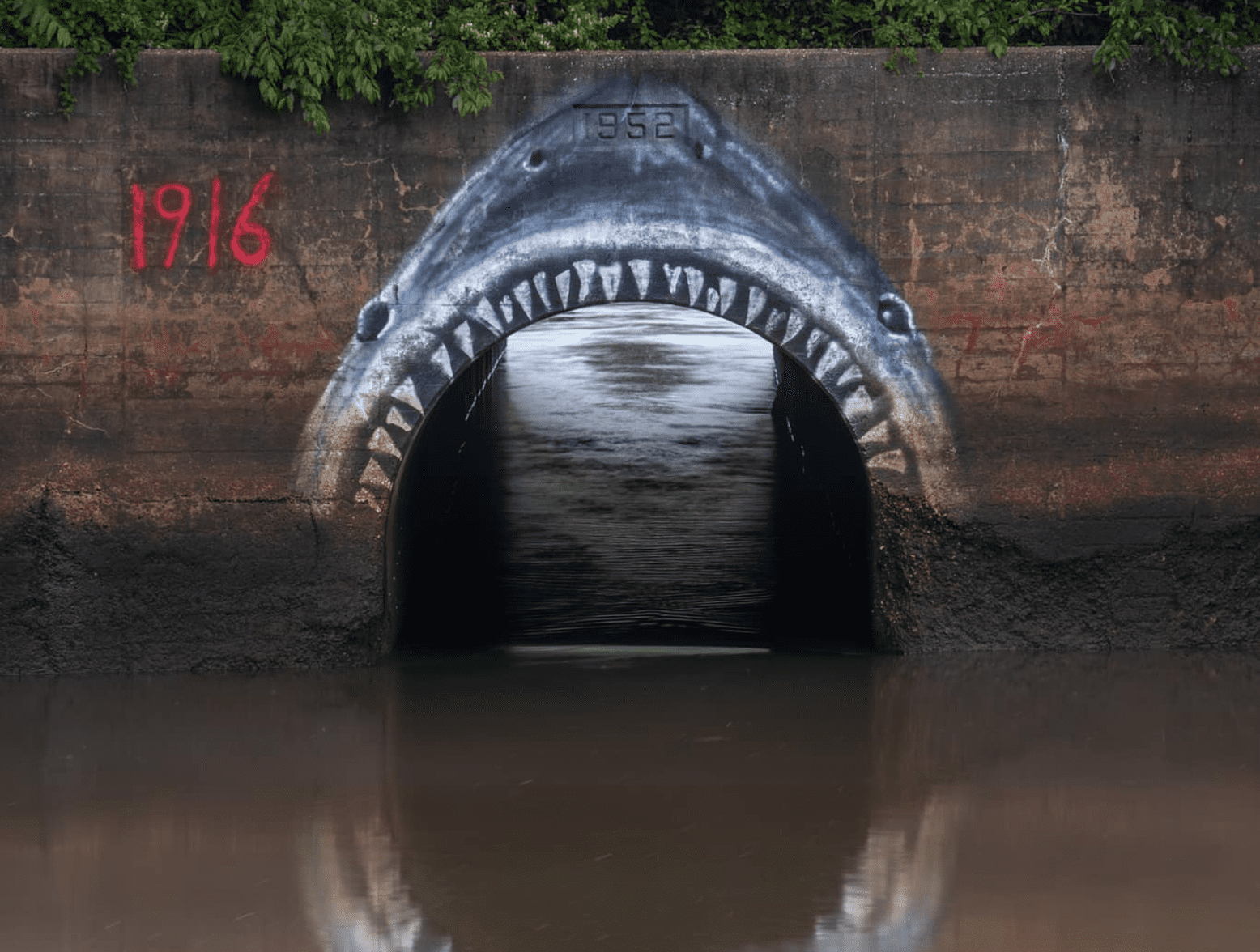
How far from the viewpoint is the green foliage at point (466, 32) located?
7426 mm

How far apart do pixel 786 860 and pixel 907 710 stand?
1993 millimetres

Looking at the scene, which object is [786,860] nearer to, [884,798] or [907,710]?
[884,798]

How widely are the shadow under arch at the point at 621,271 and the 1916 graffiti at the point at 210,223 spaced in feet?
2.08

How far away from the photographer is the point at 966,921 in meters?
4.84

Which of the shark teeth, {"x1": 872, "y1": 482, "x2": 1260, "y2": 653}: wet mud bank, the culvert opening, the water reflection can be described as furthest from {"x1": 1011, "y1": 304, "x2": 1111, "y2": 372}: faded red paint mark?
the water reflection

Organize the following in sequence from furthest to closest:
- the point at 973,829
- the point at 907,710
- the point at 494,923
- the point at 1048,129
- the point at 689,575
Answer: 1. the point at 689,575
2. the point at 1048,129
3. the point at 907,710
4. the point at 973,829
5. the point at 494,923

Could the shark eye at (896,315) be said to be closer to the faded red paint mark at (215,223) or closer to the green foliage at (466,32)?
the green foliage at (466,32)

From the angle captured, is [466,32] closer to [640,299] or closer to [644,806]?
[640,299]

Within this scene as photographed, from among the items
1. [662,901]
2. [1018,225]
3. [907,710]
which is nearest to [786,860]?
[662,901]

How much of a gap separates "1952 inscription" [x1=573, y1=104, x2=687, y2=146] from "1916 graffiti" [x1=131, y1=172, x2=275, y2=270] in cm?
162

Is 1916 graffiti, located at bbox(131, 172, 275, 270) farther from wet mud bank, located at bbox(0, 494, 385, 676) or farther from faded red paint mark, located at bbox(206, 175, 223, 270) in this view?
wet mud bank, located at bbox(0, 494, 385, 676)

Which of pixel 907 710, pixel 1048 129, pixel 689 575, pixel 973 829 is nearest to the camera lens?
pixel 973 829

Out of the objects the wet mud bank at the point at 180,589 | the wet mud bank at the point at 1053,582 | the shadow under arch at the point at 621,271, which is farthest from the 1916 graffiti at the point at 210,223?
the wet mud bank at the point at 1053,582

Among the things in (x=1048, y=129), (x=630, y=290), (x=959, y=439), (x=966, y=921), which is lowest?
(x=966, y=921)
